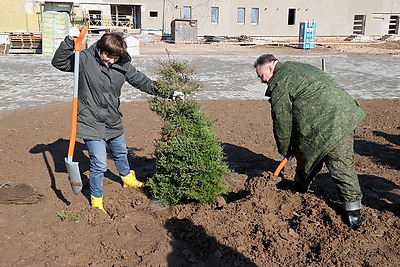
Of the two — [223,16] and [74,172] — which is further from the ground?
[223,16]

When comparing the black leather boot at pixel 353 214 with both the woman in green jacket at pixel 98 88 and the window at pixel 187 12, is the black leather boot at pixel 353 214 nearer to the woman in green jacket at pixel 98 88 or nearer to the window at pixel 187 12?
the woman in green jacket at pixel 98 88

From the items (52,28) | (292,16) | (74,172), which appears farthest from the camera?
(292,16)

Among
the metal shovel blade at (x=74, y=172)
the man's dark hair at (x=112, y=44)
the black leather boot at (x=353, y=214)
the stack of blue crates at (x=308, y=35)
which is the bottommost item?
the black leather boot at (x=353, y=214)

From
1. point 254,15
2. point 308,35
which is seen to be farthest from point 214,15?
point 308,35

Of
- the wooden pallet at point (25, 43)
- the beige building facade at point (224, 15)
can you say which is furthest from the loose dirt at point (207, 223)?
the beige building facade at point (224, 15)

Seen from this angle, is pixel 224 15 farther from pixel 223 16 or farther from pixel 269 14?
pixel 269 14

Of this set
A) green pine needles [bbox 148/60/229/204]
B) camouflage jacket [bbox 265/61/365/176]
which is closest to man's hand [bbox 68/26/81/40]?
green pine needles [bbox 148/60/229/204]

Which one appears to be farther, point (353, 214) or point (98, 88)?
point (98, 88)

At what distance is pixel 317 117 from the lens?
12.1ft

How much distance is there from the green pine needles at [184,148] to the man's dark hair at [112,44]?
1.56 ft

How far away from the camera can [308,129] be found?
3740 mm

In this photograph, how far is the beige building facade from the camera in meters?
34.5

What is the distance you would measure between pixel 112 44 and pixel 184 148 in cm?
118

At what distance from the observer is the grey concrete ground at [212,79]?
10.9 metres
